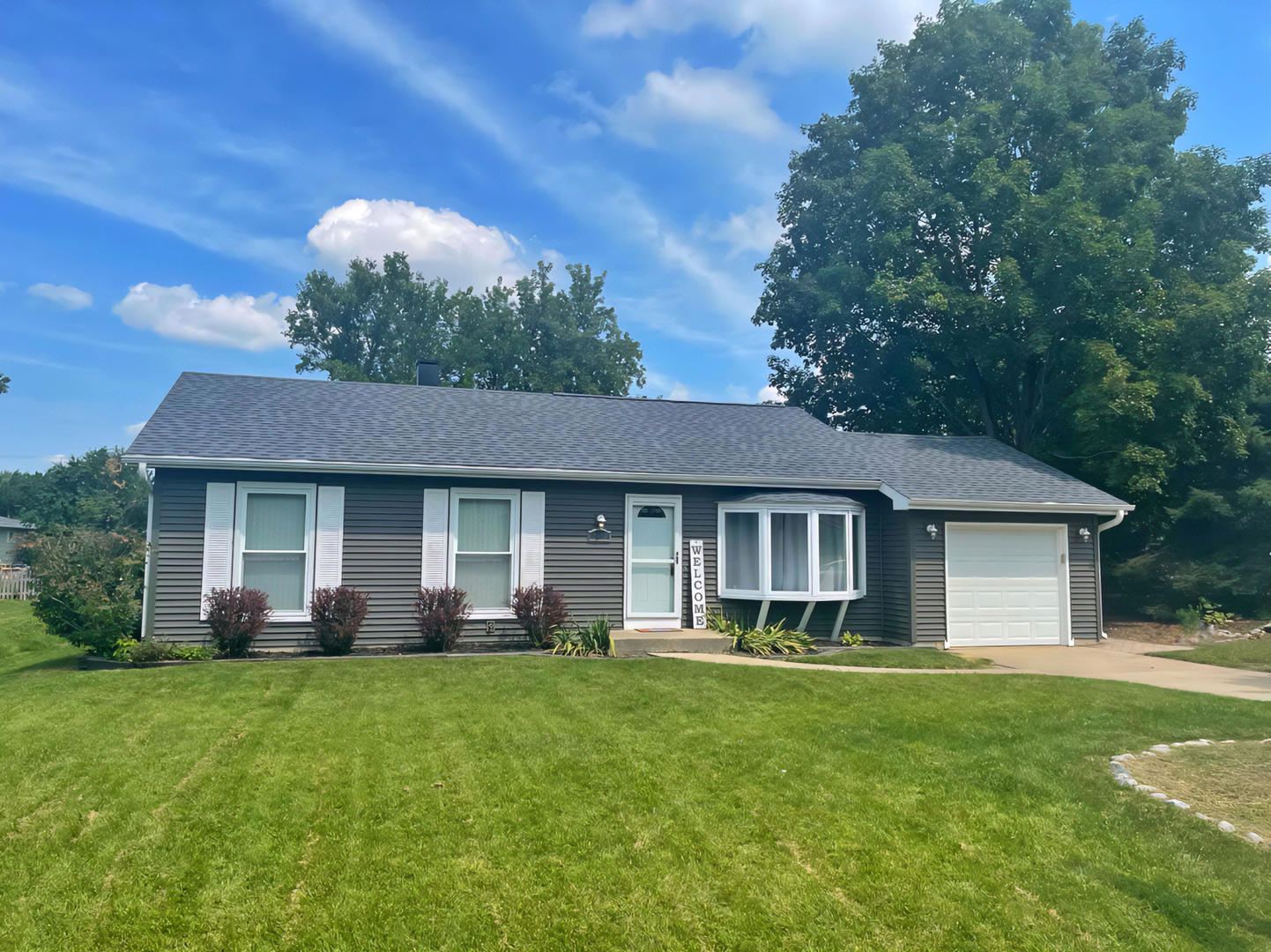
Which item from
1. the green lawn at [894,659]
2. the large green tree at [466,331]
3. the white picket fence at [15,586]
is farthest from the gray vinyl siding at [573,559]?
the large green tree at [466,331]

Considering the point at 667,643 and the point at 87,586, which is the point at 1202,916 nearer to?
the point at 667,643

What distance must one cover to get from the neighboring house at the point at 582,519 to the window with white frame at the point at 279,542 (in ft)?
0.08

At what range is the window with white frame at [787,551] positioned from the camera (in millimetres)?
12930

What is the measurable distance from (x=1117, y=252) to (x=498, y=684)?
17014 mm

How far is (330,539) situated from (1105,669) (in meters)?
11.1

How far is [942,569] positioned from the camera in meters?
13.7

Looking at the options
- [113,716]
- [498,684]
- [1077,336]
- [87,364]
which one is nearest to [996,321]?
[1077,336]

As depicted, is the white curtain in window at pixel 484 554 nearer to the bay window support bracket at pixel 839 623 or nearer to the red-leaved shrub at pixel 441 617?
the red-leaved shrub at pixel 441 617

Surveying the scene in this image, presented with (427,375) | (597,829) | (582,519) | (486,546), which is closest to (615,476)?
(582,519)

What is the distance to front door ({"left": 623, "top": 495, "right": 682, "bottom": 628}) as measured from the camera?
12.9 metres

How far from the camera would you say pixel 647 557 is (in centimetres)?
1302

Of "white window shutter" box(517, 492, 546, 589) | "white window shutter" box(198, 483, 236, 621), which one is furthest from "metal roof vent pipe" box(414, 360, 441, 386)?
"white window shutter" box(198, 483, 236, 621)

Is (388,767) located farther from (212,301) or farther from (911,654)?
(212,301)

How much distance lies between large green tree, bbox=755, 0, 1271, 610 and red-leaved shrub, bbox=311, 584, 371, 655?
15.1m
